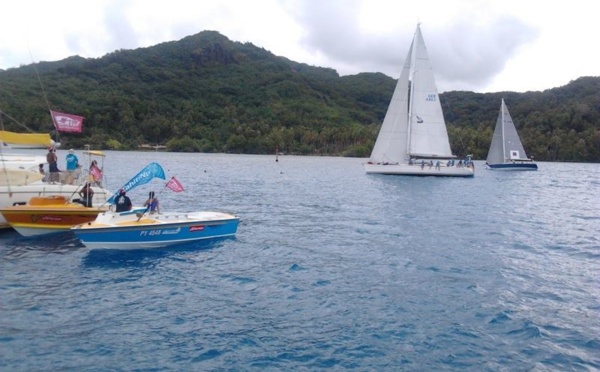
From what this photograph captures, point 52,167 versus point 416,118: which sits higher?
point 416,118

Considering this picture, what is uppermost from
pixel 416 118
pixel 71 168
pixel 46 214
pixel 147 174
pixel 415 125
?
pixel 416 118

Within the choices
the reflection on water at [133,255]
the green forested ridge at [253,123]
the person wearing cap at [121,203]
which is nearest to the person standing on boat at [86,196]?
the person wearing cap at [121,203]

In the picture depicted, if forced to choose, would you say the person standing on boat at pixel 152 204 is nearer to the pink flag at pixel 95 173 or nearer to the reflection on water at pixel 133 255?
the reflection on water at pixel 133 255

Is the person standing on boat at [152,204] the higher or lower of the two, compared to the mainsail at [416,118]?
lower

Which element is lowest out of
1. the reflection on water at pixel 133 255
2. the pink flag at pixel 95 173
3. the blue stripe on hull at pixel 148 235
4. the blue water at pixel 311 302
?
the blue water at pixel 311 302

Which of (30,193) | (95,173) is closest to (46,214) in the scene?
(30,193)

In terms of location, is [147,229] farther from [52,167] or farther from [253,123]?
[253,123]

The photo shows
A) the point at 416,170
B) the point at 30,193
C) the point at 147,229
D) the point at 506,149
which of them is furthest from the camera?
the point at 506,149

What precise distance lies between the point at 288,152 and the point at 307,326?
533 ft

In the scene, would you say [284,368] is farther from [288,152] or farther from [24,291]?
[288,152]

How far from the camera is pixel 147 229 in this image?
1988cm

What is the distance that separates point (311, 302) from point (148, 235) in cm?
906

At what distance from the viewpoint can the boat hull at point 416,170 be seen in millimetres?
64312

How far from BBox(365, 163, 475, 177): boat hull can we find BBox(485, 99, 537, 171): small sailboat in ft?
85.7
